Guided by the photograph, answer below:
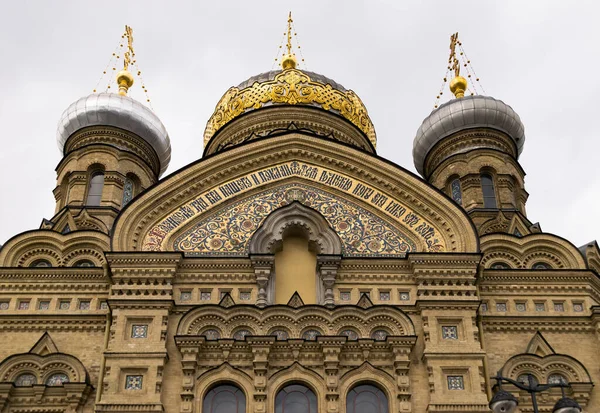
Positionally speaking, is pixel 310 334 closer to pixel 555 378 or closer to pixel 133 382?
pixel 133 382

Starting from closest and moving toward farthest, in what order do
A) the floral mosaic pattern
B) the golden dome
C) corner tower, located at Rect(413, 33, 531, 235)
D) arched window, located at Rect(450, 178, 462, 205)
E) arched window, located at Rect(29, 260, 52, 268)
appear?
the floral mosaic pattern → arched window, located at Rect(29, 260, 52, 268) → corner tower, located at Rect(413, 33, 531, 235) → arched window, located at Rect(450, 178, 462, 205) → the golden dome

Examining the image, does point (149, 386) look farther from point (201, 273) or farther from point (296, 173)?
point (296, 173)

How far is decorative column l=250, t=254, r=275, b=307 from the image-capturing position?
12.5 meters

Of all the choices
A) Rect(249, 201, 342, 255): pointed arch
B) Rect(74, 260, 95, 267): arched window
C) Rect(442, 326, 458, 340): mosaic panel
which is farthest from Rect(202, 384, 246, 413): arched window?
Rect(74, 260, 95, 267): arched window

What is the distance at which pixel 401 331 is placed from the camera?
12.1m

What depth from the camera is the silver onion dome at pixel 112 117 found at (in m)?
17.3

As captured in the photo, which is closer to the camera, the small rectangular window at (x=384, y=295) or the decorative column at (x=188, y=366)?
the decorative column at (x=188, y=366)

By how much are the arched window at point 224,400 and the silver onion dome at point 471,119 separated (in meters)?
7.99

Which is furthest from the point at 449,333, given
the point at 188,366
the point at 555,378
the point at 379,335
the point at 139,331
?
the point at 139,331

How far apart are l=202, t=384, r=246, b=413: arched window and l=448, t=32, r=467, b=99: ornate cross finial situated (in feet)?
30.3

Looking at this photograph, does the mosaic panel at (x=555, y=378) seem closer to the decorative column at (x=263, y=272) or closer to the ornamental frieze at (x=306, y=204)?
the ornamental frieze at (x=306, y=204)

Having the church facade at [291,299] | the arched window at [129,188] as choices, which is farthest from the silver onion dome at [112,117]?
the church facade at [291,299]

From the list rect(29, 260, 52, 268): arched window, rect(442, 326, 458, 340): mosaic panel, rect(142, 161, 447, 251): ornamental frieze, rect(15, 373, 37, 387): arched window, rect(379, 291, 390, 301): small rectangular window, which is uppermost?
rect(142, 161, 447, 251): ornamental frieze

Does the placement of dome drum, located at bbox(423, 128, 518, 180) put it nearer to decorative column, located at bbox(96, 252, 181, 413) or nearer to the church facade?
the church facade
